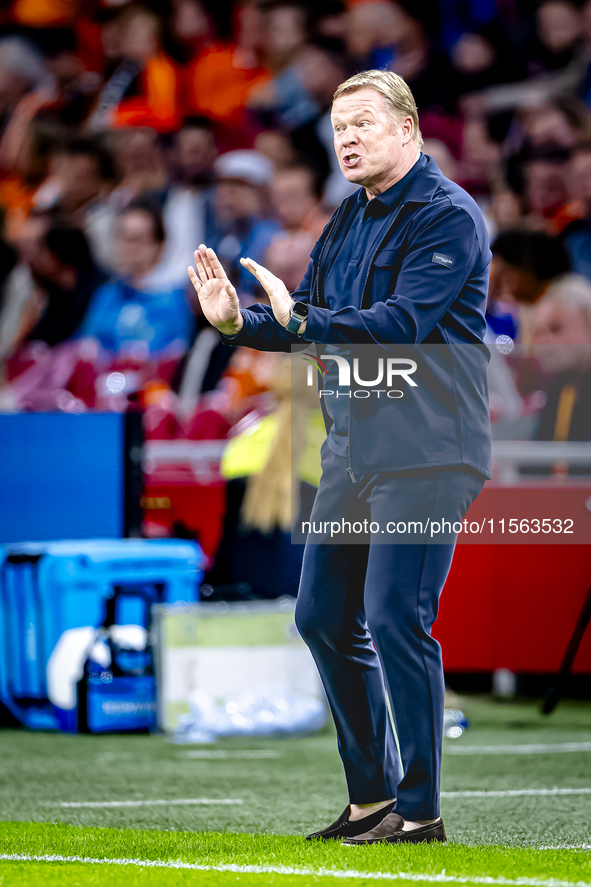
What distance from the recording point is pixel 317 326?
2.83 m

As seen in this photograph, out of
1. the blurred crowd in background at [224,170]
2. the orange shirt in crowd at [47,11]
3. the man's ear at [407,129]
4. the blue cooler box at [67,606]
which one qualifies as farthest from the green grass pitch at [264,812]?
the orange shirt in crowd at [47,11]

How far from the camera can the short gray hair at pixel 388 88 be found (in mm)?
2996

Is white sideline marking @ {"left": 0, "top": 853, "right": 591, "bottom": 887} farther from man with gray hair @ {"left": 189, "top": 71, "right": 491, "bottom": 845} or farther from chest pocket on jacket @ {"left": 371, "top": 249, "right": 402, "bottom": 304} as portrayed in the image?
chest pocket on jacket @ {"left": 371, "top": 249, "right": 402, "bottom": 304}

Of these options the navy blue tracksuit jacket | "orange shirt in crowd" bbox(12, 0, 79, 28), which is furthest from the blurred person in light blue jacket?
the navy blue tracksuit jacket

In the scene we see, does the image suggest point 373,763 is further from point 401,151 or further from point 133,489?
point 133,489

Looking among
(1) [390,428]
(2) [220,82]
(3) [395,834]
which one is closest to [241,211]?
(2) [220,82]

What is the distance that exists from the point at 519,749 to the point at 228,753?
120 cm

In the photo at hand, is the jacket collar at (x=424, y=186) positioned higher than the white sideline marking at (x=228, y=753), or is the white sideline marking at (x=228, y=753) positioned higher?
the jacket collar at (x=424, y=186)

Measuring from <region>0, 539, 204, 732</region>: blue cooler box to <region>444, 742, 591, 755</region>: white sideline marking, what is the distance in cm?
155

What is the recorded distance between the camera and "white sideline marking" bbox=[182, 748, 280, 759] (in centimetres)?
520

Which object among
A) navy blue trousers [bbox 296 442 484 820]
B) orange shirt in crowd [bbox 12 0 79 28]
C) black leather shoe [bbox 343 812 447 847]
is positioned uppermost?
orange shirt in crowd [bbox 12 0 79 28]

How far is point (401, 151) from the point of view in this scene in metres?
3.04

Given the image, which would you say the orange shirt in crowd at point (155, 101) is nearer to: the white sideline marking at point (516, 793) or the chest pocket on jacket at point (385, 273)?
the white sideline marking at point (516, 793)

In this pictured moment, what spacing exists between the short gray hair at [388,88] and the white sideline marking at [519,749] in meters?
2.90
